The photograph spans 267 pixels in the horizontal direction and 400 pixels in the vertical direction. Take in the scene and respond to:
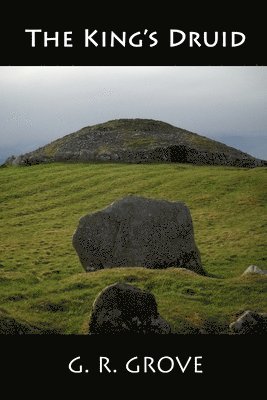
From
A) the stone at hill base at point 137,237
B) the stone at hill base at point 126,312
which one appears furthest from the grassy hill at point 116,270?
the stone at hill base at point 137,237

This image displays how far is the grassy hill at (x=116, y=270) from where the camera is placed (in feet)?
60.6

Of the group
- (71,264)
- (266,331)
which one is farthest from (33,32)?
(71,264)

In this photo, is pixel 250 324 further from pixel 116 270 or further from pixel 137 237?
pixel 137 237

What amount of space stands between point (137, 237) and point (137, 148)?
53.4 metres

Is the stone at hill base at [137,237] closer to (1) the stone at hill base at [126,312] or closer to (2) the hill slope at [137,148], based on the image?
(1) the stone at hill base at [126,312]

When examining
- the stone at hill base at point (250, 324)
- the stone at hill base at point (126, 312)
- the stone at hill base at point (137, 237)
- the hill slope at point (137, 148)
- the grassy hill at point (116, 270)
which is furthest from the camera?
the hill slope at point (137, 148)

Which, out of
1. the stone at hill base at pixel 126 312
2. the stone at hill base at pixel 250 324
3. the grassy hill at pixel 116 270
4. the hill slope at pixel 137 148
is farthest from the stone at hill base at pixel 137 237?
the hill slope at pixel 137 148

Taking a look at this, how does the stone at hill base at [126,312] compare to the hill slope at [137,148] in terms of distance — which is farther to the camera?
the hill slope at [137,148]

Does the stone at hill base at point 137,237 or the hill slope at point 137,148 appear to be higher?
the hill slope at point 137,148

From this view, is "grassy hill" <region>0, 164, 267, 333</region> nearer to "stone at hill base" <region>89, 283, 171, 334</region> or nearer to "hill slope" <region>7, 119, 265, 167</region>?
"stone at hill base" <region>89, 283, 171, 334</region>

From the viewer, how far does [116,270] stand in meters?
22.6

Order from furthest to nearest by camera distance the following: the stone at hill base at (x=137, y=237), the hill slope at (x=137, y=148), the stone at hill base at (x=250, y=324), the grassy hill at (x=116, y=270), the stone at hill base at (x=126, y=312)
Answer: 1. the hill slope at (x=137, y=148)
2. the stone at hill base at (x=137, y=237)
3. the grassy hill at (x=116, y=270)
4. the stone at hill base at (x=250, y=324)
5. the stone at hill base at (x=126, y=312)

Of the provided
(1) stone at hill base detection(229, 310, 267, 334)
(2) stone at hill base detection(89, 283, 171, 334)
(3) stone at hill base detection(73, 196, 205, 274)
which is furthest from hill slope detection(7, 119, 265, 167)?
(2) stone at hill base detection(89, 283, 171, 334)

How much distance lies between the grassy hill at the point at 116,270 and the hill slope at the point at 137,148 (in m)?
5.58
